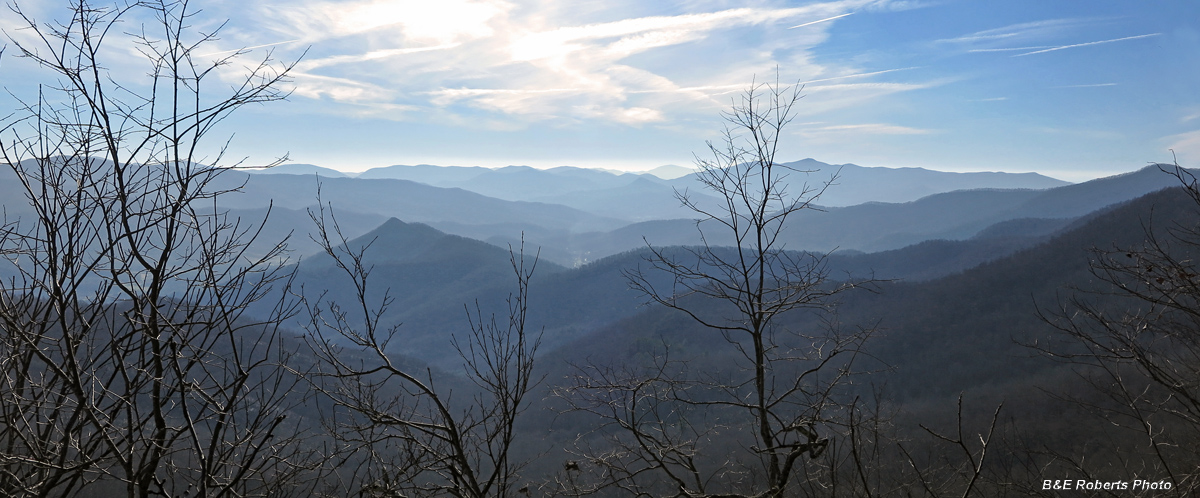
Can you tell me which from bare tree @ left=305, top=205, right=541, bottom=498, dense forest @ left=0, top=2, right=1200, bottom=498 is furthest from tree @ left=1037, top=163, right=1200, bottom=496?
bare tree @ left=305, top=205, right=541, bottom=498

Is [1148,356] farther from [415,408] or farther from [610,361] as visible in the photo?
[610,361]

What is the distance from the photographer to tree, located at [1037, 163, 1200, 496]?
6168 millimetres

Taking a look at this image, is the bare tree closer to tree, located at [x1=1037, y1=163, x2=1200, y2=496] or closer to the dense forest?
the dense forest

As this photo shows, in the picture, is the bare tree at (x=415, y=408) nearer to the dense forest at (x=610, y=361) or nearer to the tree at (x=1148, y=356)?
the dense forest at (x=610, y=361)

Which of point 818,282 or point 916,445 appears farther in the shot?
point 916,445

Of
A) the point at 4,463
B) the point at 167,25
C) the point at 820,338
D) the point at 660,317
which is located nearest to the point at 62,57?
the point at 167,25

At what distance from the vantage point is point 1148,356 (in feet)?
32.7

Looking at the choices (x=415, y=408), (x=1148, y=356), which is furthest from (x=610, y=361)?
(x=415, y=408)

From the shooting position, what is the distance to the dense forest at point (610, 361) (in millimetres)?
3988

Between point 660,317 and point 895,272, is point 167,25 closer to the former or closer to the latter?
point 660,317

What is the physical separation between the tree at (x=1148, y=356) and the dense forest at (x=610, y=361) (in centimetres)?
11

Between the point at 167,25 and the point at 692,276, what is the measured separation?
4.46m

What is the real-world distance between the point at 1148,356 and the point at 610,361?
2299 cm

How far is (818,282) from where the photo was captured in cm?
549
